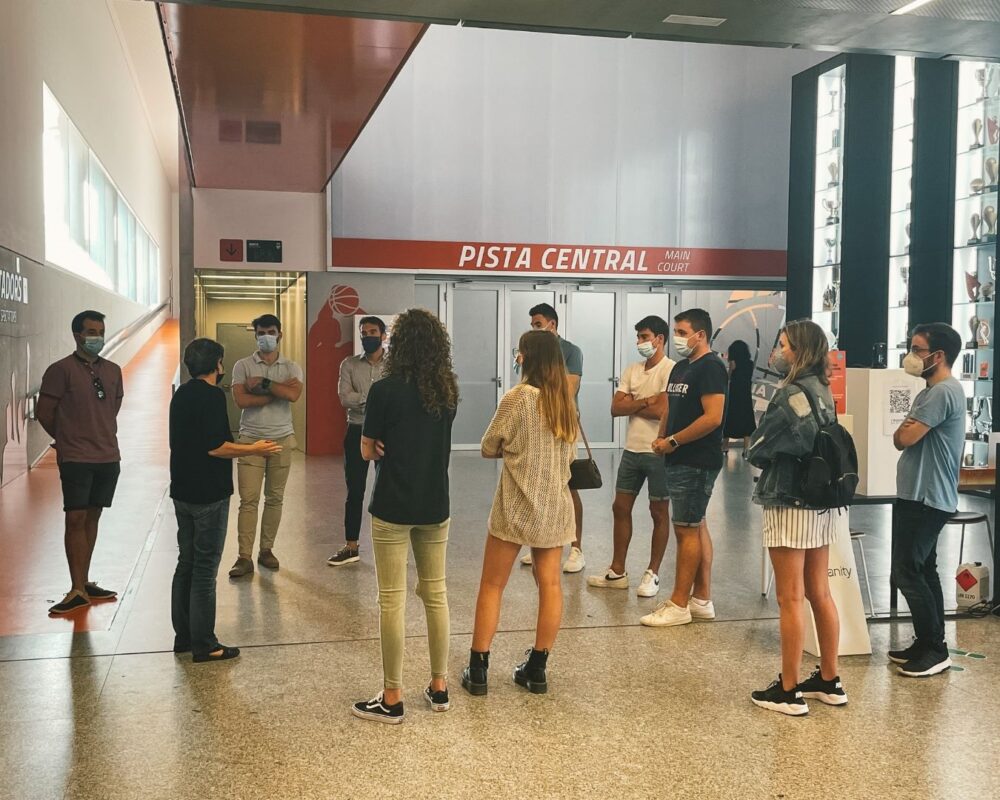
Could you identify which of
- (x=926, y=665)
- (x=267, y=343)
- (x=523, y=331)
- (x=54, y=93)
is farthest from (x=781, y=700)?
(x=54, y=93)

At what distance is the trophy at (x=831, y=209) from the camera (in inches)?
487

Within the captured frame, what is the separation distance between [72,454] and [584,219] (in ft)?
32.2

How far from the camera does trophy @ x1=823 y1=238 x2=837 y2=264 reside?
1238 centimetres

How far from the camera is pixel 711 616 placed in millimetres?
5332

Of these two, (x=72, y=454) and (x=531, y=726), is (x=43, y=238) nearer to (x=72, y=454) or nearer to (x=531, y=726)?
(x=72, y=454)

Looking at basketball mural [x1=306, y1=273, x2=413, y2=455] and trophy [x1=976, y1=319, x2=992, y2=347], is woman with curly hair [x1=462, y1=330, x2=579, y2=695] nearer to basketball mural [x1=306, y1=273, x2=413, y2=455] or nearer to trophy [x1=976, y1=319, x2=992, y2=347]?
trophy [x1=976, y1=319, x2=992, y2=347]

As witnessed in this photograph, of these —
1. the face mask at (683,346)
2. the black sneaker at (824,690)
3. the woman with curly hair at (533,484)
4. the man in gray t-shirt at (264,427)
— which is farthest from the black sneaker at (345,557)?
the black sneaker at (824,690)

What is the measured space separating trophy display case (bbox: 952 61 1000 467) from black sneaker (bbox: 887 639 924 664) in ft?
20.3

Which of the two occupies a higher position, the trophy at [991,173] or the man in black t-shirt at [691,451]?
the trophy at [991,173]

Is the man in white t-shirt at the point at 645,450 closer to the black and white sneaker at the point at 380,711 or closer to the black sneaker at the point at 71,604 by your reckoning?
the black and white sneaker at the point at 380,711

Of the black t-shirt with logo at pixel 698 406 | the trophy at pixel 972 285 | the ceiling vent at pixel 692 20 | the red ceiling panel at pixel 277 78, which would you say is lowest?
the black t-shirt with logo at pixel 698 406

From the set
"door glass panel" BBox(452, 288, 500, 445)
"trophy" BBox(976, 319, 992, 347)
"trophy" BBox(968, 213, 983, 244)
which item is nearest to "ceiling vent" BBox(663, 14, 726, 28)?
"trophy" BBox(968, 213, 983, 244)

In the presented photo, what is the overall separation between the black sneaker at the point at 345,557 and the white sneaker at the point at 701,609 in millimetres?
2347

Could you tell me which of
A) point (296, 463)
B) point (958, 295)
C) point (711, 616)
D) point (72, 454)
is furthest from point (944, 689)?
point (296, 463)
